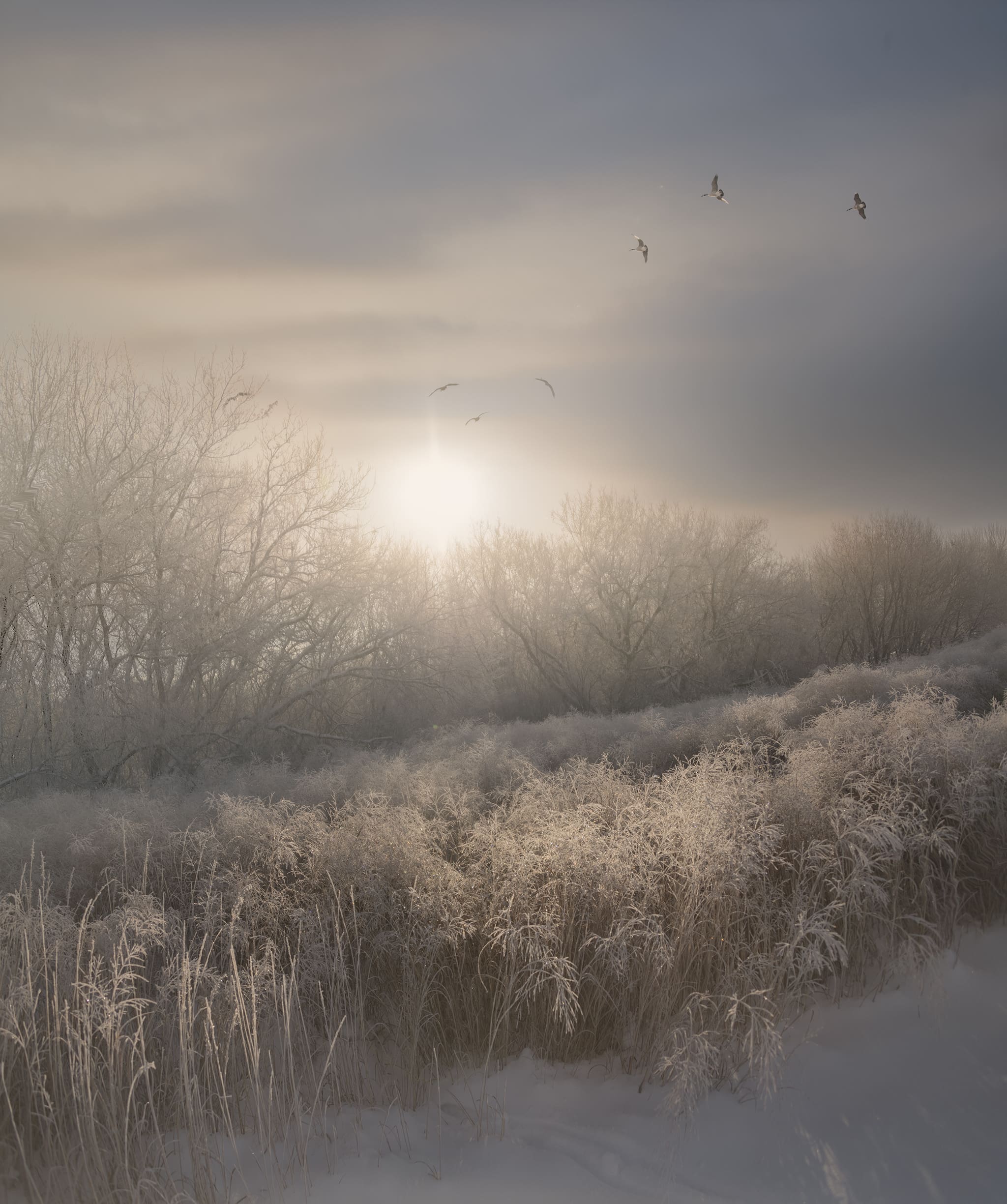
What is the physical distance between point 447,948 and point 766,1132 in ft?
5.70

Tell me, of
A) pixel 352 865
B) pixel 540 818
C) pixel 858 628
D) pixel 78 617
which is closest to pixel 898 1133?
pixel 540 818

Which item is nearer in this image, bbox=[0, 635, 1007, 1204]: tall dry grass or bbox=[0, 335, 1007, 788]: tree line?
bbox=[0, 635, 1007, 1204]: tall dry grass

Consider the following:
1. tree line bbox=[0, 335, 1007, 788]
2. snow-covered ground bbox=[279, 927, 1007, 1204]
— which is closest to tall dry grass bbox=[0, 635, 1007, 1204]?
snow-covered ground bbox=[279, 927, 1007, 1204]

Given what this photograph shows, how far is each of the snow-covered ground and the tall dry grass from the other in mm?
146

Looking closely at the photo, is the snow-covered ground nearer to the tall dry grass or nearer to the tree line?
the tall dry grass

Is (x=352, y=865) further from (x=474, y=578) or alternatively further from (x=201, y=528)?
(x=474, y=578)

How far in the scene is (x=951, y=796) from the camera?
5.08m

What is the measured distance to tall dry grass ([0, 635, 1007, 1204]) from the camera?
11.0 ft

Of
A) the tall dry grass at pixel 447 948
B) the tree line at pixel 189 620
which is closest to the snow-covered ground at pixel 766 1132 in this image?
the tall dry grass at pixel 447 948

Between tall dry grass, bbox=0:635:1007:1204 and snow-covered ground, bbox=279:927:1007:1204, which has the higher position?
tall dry grass, bbox=0:635:1007:1204

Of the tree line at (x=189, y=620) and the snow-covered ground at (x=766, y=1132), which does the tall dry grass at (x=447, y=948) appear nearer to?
the snow-covered ground at (x=766, y=1132)

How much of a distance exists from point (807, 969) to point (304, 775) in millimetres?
7608

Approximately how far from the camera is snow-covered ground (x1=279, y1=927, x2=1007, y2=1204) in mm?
3299

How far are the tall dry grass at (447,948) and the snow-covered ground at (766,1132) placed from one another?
0.48 ft
